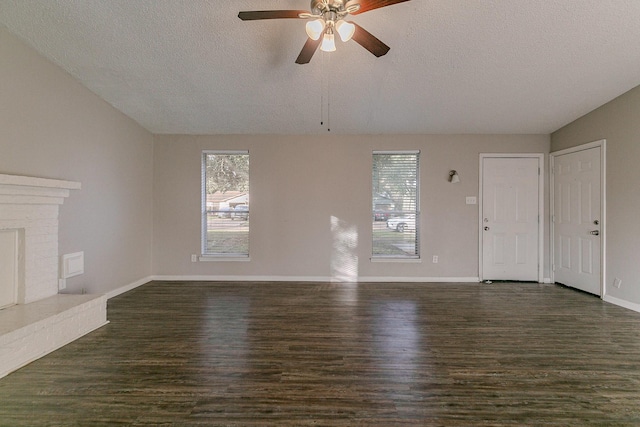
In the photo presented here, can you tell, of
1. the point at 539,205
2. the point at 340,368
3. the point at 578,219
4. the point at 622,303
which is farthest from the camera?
the point at 539,205

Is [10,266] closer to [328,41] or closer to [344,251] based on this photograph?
[328,41]

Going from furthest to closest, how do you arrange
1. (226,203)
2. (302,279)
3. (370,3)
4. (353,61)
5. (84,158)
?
1. (226,203)
2. (302,279)
3. (84,158)
4. (353,61)
5. (370,3)

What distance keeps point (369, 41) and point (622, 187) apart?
3.79m

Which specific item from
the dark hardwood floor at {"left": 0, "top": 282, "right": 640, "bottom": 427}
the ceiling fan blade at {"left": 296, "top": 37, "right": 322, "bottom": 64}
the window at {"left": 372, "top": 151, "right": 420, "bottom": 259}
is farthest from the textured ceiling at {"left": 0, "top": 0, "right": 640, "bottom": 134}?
the dark hardwood floor at {"left": 0, "top": 282, "right": 640, "bottom": 427}

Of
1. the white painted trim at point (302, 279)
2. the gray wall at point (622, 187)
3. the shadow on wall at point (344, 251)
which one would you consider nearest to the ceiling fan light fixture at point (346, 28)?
the shadow on wall at point (344, 251)

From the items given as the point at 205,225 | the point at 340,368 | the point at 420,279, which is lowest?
the point at 340,368

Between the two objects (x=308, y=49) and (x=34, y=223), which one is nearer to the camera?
(x=308, y=49)

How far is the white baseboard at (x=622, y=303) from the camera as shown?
3.43m

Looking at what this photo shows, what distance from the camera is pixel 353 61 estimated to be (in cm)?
310

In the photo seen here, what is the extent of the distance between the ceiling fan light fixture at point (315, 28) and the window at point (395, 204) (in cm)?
285

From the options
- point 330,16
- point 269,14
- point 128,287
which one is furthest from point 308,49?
point 128,287

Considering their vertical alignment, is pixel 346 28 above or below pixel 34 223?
above

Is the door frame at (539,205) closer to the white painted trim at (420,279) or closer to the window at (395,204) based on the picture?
the white painted trim at (420,279)

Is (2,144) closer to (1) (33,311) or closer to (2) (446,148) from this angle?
(1) (33,311)
